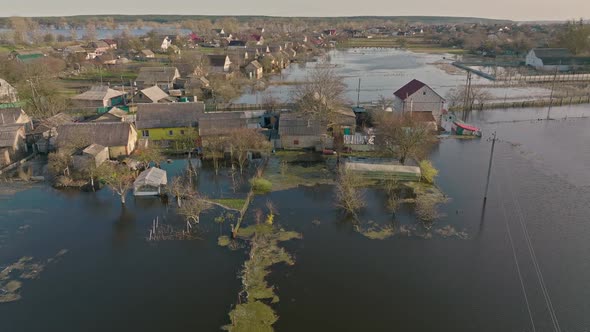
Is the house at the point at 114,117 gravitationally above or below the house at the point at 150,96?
below

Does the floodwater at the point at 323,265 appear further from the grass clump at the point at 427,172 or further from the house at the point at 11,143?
the house at the point at 11,143

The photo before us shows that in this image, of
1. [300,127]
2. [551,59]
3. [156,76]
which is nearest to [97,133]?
[300,127]

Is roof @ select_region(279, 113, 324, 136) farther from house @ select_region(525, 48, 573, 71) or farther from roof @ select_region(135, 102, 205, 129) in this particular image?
house @ select_region(525, 48, 573, 71)

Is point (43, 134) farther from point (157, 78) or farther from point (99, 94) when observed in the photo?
point (157, 78)

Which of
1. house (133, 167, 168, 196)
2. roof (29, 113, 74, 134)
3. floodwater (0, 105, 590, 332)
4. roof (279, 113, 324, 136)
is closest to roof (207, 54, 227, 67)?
roof (29, 113, 74, 134)

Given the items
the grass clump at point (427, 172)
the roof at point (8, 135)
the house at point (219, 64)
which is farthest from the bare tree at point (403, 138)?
the house at point (219, 64)

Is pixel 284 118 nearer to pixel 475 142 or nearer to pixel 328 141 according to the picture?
pixel 328 141
